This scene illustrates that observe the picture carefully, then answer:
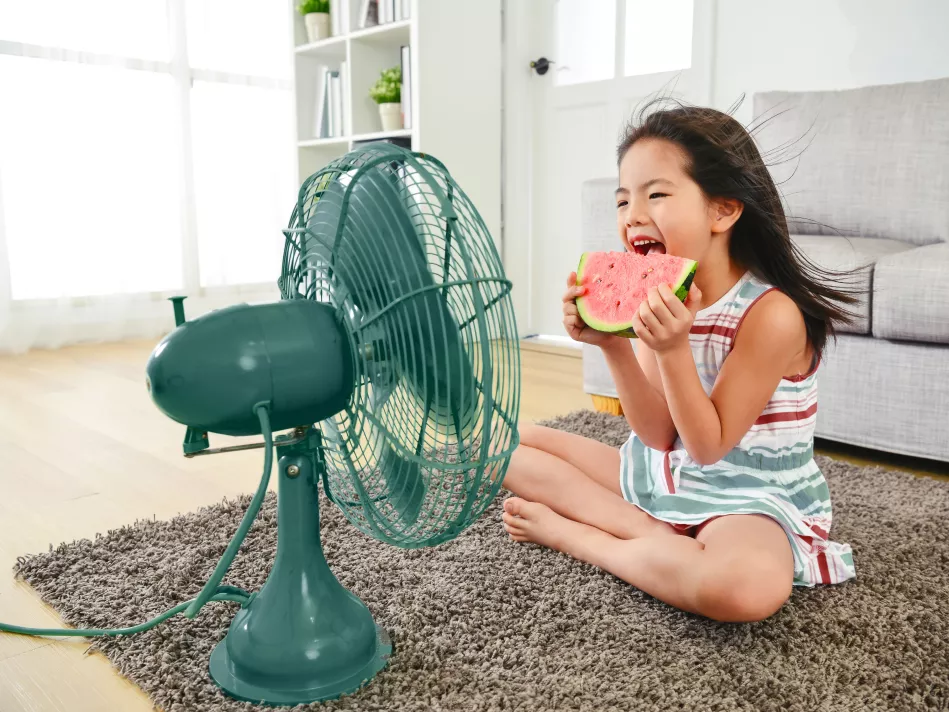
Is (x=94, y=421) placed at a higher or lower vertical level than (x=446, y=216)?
lower

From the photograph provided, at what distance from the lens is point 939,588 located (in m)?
1.26

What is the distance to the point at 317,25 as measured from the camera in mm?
3941

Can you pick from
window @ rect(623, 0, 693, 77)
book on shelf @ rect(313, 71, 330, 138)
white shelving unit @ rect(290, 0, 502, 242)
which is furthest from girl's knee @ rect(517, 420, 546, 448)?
book on shelf @ rect(313, 71, 330, 138)

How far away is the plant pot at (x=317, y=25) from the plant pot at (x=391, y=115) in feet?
1.99

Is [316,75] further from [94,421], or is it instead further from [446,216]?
[446,216]

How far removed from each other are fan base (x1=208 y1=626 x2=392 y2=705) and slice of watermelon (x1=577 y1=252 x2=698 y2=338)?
56 cm

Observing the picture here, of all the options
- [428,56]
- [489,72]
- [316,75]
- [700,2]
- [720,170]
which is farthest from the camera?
[316,75]

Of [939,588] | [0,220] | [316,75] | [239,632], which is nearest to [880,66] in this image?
[939,588]

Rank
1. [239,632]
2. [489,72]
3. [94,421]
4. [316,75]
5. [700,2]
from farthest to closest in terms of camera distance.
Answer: [316,75], [489,72], [700,2], [94,421], [239,632]

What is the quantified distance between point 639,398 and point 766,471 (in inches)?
8.9

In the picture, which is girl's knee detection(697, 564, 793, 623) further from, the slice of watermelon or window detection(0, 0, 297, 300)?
window detection(0, 0, 297, 300)

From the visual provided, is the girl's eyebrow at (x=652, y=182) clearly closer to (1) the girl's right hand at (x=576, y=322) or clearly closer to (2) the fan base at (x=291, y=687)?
(1) the girl's right hand at (x=576, y=322)

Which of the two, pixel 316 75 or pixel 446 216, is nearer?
pixel 446 216

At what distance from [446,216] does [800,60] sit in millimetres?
2731
